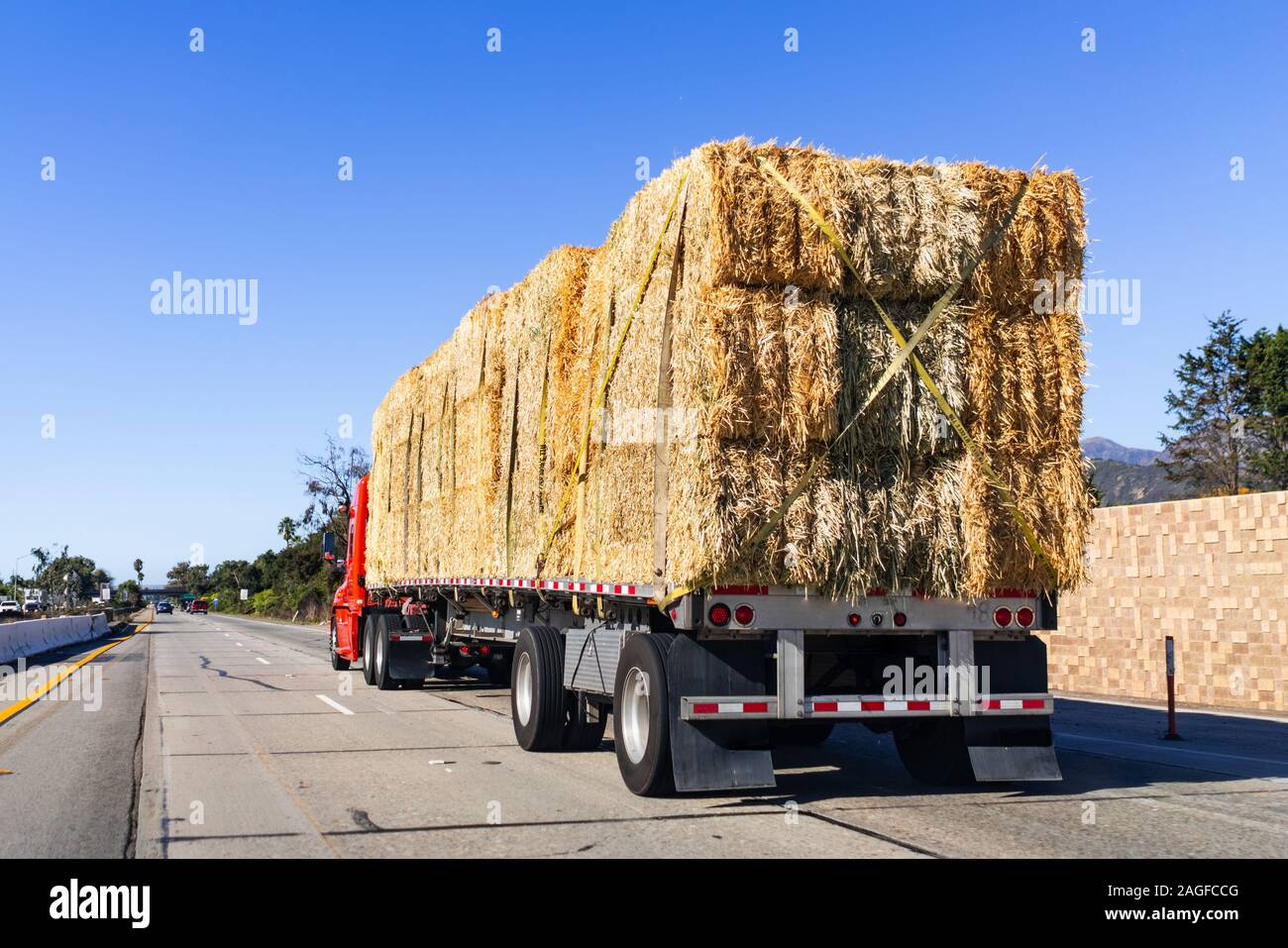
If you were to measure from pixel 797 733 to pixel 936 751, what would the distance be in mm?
1135

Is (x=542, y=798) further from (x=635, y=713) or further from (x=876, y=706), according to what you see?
(x=876, y=706)

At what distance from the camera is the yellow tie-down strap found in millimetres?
8117

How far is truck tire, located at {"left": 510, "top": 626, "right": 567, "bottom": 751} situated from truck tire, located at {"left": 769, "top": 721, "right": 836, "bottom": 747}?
7.11ft

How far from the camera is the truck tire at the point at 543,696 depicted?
11.1 meters

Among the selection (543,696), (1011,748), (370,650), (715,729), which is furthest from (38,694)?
(1011,748)

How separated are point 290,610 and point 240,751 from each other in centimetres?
7783

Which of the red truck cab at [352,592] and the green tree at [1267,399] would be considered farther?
the green tree at [1267,399]

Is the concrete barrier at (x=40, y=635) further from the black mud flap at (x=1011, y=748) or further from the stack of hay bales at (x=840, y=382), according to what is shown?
the black mud flap at (x=1011, y=748)

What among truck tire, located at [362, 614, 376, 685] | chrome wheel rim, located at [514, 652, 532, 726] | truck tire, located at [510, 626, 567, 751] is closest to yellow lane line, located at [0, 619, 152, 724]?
truck tire, located at [362, 614, 376, 685]

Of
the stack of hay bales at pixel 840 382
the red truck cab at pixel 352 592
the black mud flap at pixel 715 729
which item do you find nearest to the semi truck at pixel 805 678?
the black mud flap at pixel 715 729

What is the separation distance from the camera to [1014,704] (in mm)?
8625

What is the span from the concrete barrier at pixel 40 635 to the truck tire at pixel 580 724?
21952 millimetres

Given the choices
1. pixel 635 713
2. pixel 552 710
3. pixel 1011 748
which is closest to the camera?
pixel 1011 748
